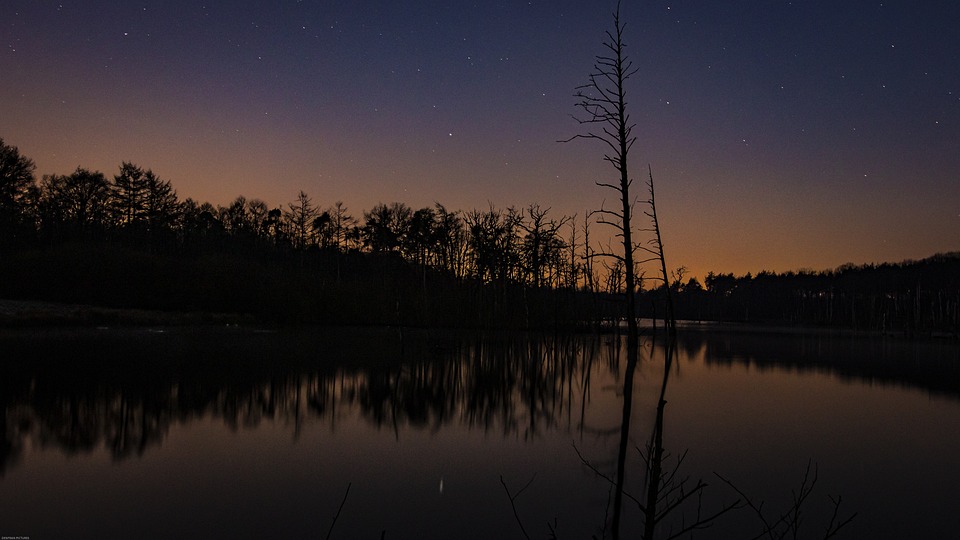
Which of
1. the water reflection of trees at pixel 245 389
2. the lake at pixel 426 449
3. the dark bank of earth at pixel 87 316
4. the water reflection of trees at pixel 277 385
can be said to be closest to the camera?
the lake at pixel 426 449

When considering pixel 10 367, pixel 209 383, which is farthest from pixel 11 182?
pixel 209 383

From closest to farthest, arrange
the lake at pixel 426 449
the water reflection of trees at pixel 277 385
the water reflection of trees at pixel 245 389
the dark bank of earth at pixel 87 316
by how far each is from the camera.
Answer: the lake at pixel 426 449 → the water reflection of trees at pixel 245 389 → the water reflection of trees at pixel 277 385 → the dark bank of earth at pixel 87 316

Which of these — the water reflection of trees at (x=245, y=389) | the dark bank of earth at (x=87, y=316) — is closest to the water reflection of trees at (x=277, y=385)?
the water reflection of trees at (x=245, y=389)

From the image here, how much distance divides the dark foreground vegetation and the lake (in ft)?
35.3

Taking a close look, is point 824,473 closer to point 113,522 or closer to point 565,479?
point 565,479

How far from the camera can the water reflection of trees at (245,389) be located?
Result: 39.1 ft

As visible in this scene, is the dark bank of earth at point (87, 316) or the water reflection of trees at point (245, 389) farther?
the dark bank of earth at point (87, 316)

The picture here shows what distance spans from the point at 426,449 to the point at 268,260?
91152mm

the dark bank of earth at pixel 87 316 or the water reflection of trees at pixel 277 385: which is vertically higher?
the dark bank of earth at pixel 87 316

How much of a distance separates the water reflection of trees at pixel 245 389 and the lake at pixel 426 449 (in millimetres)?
98

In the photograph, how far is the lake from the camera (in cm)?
712

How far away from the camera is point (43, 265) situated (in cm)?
5191

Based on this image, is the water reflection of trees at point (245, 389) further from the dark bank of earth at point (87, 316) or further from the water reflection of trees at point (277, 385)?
the dark bank of earth at point (87, 316)

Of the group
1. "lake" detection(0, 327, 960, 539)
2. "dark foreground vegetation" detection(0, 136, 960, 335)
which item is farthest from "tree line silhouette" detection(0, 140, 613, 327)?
"lake" detection(0, 327, 960, 539)
